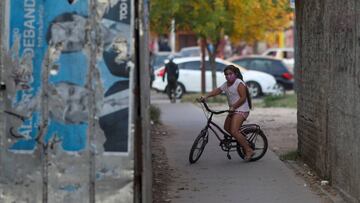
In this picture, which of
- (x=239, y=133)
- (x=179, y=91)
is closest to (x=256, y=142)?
(x=239, y=133)

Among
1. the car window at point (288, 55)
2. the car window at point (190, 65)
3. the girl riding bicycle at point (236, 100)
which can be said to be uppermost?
the car window at point (288, 55)

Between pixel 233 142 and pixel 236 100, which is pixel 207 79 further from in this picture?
pixel 236 100

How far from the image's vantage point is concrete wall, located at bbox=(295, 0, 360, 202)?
7.86m

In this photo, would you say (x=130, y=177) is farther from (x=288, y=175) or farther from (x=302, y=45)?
(x=302, y=45)

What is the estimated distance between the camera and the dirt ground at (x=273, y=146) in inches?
361

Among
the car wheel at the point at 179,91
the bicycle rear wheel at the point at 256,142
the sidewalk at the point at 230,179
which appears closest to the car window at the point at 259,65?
the car wheel at the point at 179,91

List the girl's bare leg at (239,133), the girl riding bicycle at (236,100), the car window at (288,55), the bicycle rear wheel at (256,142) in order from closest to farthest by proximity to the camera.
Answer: the girl riding bicycle at (236,100) → the girl's bare leg at (239,133) → the bicycle rear wheel at (256,142) → the car window at (288,55)

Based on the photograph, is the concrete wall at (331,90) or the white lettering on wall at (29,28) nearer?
the white lettering on wall at (29,28)

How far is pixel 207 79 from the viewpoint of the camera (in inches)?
1119

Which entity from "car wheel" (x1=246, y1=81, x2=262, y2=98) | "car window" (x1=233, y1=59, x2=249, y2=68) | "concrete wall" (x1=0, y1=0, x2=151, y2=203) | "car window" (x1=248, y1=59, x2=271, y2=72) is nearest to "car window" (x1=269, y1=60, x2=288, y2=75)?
"car window" (x1=248, y1=59, x2=271, y2=72)

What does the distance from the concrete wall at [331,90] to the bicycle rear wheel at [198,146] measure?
4.79 ft

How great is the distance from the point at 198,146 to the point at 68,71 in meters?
4.92

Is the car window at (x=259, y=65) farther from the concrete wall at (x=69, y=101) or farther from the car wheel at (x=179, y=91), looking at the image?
the concrete wall at (x=69, y=101)

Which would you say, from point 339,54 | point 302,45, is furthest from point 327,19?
point 302,45
